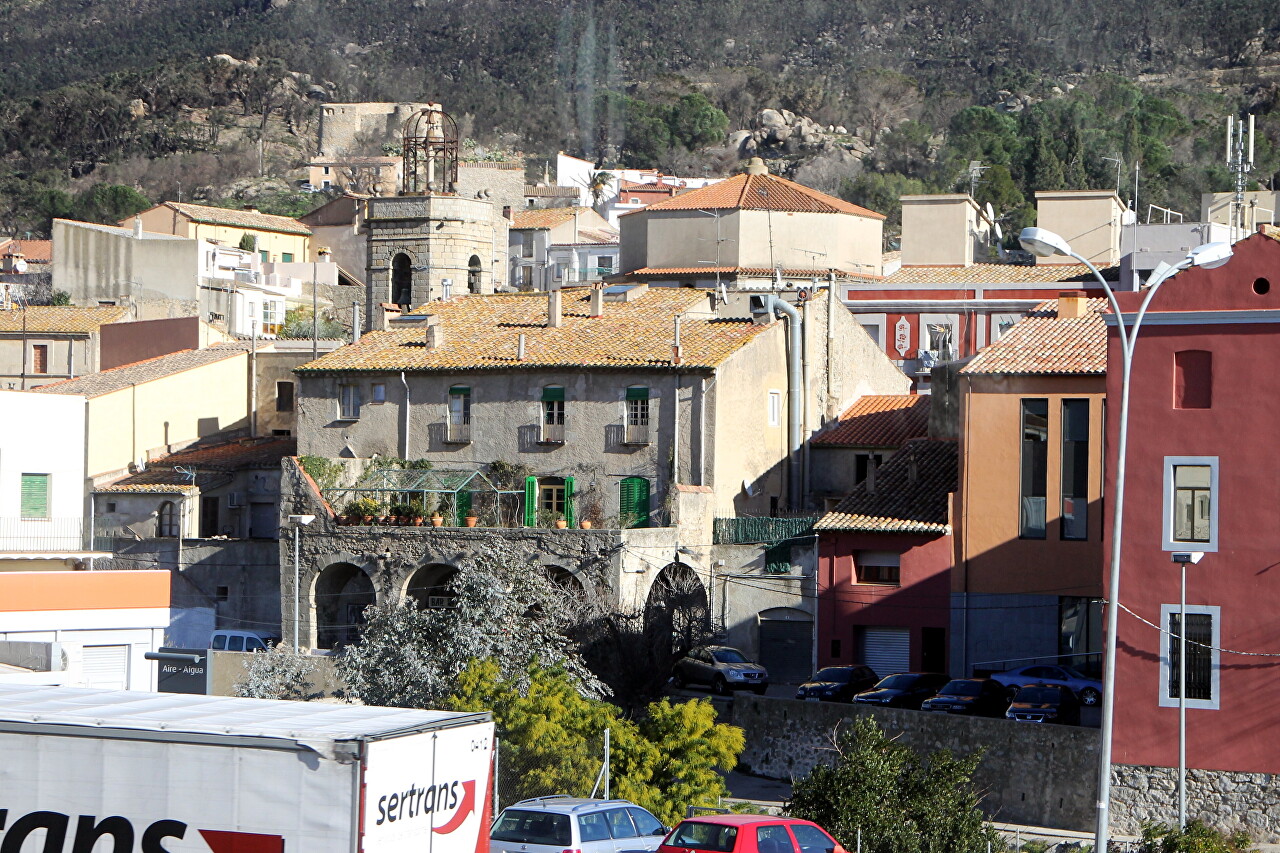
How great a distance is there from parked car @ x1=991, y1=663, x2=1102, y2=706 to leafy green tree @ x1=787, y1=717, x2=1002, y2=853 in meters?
10.6

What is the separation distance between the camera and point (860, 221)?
6712 cm

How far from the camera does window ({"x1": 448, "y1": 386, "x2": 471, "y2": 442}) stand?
48781 mm

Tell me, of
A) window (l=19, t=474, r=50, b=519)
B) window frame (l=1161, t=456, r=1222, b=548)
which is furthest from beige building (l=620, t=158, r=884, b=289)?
window frame (l=1161, t=456, r=1222, b=548)

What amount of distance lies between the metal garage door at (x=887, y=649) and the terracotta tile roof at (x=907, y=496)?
2.32 metres

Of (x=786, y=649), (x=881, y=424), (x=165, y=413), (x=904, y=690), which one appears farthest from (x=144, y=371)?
(x=904, y=690)

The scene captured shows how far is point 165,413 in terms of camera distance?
55.5 meters

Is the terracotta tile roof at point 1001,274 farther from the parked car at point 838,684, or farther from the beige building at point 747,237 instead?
the parked car at point 838,684

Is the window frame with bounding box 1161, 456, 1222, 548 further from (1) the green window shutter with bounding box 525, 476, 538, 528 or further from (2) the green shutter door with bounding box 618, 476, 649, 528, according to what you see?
(1) the green window shutter with bounding box 525, 476, 538, 528

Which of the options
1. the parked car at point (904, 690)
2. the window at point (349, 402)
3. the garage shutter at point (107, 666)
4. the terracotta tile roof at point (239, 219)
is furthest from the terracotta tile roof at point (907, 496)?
the terracotta tile roof at point (239, 219)

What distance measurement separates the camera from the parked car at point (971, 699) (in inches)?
1428

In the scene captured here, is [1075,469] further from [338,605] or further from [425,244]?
[425,244]

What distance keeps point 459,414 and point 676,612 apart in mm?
8585

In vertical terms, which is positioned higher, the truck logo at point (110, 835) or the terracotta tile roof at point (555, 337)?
the terracotta tile roof at point (555, 337)

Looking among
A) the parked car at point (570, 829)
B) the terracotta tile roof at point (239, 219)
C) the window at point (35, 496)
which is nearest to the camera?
the parked car at point (570, 829)
